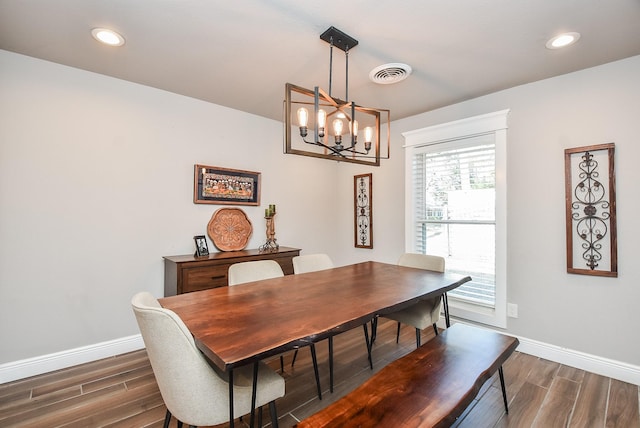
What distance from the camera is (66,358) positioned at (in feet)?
8.09

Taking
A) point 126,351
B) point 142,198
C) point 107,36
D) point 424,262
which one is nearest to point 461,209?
point 424,262

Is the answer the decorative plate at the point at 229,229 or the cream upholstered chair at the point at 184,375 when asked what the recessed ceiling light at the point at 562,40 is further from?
the decorative plate at the point at 229,229

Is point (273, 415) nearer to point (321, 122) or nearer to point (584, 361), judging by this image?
point (321, 122)

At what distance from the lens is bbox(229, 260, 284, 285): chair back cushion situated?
7.53 feet

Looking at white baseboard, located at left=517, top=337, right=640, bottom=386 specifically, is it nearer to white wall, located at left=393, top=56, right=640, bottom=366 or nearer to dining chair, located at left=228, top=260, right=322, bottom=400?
white wall, located at left=393, top=56, right=640, bottom=366

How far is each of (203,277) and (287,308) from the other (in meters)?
1.45

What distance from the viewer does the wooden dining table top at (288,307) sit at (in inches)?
46.1

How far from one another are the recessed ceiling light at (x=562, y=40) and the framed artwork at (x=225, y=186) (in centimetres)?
298

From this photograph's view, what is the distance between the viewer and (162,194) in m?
2.99

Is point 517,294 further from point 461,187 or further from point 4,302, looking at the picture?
point 4,302

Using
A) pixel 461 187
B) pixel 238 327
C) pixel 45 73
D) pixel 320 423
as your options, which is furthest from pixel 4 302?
pixel 461 187

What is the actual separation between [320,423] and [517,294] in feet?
8.41

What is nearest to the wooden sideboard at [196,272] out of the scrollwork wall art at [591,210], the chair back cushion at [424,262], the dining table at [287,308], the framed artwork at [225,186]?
the framed artwork at [225,186]

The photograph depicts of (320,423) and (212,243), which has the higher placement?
(212,243)
